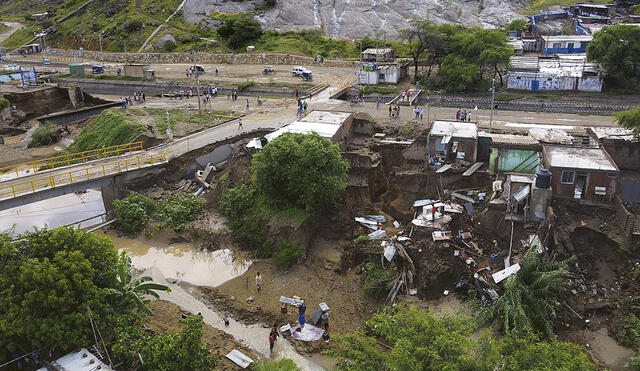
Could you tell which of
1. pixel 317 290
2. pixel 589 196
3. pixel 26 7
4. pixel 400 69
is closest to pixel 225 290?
pixel 317 290

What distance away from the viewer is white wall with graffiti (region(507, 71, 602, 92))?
60031 mm

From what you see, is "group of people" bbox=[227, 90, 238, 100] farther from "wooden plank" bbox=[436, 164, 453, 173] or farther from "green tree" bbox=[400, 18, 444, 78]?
"wooden plank" bbox=[436, 164, 453, 173]

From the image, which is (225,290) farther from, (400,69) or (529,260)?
(400,69)

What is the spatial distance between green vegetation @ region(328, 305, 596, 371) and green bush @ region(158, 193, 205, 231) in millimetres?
18608

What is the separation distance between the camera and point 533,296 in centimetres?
2438

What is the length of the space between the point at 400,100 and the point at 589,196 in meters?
30.5

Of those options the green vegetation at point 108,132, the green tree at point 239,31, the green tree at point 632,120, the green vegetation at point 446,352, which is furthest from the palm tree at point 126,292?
the green tree at point 239,31

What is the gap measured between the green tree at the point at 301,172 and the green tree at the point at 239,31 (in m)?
59.1

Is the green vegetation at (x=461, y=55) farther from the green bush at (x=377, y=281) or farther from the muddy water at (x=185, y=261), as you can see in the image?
the muddy water at (x=185, y=261)

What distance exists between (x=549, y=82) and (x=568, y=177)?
3548 cm

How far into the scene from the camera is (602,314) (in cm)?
2498

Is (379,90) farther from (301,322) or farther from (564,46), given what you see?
(301,322)

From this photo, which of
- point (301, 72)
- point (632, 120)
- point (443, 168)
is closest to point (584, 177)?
point (632, 120)

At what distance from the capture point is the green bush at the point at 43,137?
5231 cm
